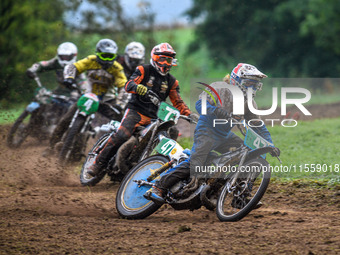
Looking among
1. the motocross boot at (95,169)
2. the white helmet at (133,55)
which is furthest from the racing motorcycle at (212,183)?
the white helmet at (133,55)

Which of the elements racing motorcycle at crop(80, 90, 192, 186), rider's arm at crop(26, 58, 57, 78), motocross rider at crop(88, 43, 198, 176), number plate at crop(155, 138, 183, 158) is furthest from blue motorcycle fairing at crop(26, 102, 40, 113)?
number plate at crop(155, 138, 183, 158)

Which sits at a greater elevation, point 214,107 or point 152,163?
point 214,107

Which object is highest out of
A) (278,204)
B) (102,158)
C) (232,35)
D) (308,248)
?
(232,35)

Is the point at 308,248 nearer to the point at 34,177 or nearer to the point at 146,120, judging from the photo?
the point at 146,120

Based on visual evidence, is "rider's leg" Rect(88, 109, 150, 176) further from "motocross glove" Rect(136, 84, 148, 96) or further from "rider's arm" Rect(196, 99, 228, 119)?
"rider's arm" Rect(196, 99, 228, 119)

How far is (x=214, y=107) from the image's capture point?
725 centimetres

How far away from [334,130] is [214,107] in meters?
9.32

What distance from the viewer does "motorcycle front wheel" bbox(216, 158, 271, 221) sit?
699cm

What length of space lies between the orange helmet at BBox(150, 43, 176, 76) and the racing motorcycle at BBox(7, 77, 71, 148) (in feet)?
18.9

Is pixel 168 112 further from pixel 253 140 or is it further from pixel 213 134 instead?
pixel 253 140

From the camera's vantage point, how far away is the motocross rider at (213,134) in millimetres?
7391

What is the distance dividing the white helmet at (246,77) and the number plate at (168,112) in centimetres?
150

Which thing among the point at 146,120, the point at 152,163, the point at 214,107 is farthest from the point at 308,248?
the point at 146,120

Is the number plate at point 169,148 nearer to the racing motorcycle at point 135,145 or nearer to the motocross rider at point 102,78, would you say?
the racing motorcycle at point 135,145
